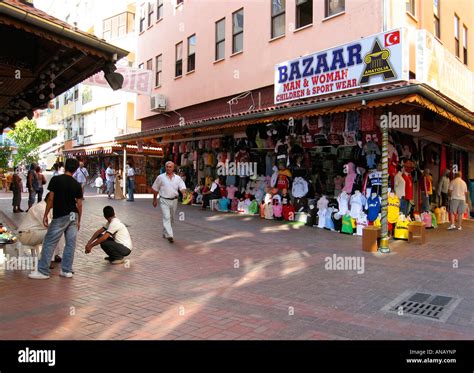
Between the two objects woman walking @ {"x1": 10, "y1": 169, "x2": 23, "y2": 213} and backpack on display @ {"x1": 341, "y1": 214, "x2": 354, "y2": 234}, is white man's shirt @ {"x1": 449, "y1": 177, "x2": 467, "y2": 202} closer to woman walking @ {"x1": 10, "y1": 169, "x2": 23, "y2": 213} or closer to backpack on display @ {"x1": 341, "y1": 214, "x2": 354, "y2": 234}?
backpack on display @ {"x1": 341, "y1": 214, "x2": 354, "y2": 234}

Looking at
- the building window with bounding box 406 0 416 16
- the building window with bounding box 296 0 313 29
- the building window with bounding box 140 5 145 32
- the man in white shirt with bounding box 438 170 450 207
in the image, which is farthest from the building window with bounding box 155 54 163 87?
the man in white shirt with bounding box 438 170 450 207

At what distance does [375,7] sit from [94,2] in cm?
3029

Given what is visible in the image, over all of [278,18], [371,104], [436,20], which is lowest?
[371,104]

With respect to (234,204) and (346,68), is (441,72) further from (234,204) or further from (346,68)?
(234,204)

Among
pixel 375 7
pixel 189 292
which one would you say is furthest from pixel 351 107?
pixel 189 292

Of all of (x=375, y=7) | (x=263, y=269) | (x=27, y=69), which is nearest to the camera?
(x=27, y=69)

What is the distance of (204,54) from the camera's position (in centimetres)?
1817

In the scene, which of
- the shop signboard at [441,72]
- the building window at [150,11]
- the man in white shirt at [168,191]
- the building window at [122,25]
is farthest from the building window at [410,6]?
the building window at [122,25]

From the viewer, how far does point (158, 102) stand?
67.4 feet

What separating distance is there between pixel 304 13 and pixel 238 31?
3.45 m

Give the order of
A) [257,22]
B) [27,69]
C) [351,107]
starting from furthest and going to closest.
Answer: [257,22] < [351,107] < [27,69]

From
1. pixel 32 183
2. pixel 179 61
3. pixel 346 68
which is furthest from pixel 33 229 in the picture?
pixel 179 61
